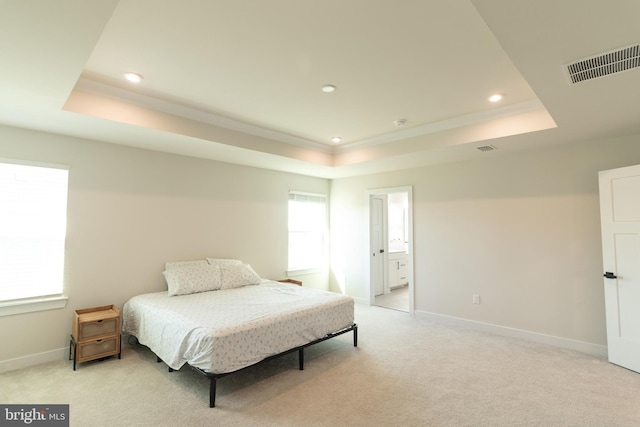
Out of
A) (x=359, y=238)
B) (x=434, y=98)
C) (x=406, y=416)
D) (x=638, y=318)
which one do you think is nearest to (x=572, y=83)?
(x=434, y=98)

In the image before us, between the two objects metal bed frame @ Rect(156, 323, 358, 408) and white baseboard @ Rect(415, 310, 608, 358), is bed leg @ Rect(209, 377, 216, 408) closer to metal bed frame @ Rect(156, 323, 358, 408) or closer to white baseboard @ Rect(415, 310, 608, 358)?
metal bed frame @ Rect(156, 323, 358, 408)

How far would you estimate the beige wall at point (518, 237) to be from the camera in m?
3.59

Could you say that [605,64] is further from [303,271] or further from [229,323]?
[303,271]

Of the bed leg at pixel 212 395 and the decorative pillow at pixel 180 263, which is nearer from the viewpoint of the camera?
the bed leg at pixel 212 395

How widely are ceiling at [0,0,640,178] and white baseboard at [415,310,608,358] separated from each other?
2.31 metres

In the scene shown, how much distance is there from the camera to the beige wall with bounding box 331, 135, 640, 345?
359 centimetres

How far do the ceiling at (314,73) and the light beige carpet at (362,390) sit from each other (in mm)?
2386

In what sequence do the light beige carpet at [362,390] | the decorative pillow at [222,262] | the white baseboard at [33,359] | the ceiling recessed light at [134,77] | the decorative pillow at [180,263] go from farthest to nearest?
the decorative pillow at [222,262] → the decorative pillow at [180,263] → the white baseboard at [33,359] → the ceiling recessed light at [134,77] → the light beige carpet at [362,390]

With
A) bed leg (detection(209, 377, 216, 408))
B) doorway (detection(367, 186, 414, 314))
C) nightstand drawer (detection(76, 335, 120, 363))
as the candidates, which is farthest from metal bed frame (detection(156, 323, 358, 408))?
doorway (detection(367, 186, 414, 314))

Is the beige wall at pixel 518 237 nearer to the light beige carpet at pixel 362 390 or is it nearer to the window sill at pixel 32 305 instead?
the light beige carpet at pixel 362 390

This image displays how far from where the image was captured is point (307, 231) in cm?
598

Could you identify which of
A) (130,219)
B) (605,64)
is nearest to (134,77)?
(130,219)

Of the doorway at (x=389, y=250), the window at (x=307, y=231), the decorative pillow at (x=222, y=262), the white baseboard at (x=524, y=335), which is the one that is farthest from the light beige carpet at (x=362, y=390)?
the window at (x=307, y=231)

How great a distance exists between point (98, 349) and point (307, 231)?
359cm
